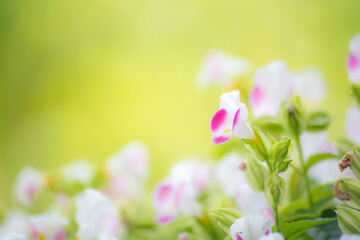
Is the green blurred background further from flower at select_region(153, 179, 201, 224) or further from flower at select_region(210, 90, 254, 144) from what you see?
flower at select_region(210, 90, 254, 144)

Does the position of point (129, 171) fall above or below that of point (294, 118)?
above

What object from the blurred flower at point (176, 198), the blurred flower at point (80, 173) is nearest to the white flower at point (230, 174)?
the blurred flower at point (176, 198)

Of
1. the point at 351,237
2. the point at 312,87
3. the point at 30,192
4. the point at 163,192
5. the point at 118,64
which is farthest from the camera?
the point at 118,64

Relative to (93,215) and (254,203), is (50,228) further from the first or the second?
(254,203)

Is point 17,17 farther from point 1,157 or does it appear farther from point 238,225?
point 238,225

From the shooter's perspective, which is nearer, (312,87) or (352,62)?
(352,62)

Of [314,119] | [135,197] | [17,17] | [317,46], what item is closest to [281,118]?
[314,119]

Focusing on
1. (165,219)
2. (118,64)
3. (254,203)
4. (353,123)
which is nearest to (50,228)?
(165,219)

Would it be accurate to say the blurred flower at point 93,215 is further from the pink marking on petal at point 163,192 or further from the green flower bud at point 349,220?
the green flower bud at point 349,220
